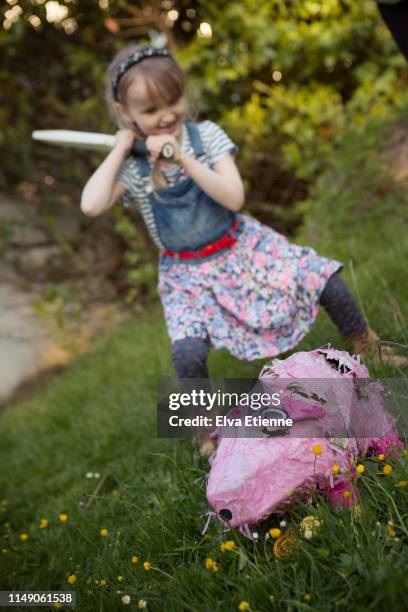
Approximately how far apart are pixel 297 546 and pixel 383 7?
57.9 inches

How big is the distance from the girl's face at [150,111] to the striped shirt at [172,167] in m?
0.10

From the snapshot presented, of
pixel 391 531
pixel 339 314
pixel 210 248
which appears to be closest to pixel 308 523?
pixel 391 531

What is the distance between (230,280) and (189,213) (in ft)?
0.86

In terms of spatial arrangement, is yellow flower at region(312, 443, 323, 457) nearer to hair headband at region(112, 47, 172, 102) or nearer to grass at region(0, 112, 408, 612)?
grass at region(0, 112, 408, 612)

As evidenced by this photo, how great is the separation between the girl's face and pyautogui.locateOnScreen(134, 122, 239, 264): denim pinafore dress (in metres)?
0.11

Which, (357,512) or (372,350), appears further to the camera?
(372,350)

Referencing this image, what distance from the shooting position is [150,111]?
196cm

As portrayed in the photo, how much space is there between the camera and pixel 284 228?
450 cm

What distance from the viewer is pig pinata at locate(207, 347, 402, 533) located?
4.16 feet

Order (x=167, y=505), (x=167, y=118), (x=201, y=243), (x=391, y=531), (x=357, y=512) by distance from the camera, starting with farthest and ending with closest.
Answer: (x=201, y=243), (x=167, y=118), (x=167, y=505), (x=357, y=512), (x=391, y=531)

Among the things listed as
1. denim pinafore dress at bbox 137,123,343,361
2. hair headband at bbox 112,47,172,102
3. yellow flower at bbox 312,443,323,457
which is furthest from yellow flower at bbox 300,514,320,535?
hair headband at bbox 112,47,172,102

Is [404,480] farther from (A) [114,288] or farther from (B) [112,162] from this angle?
(A) [114,288]

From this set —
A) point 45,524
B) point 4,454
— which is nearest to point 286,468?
point 45,524

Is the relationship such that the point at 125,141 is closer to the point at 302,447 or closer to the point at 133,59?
the point at 133,59
